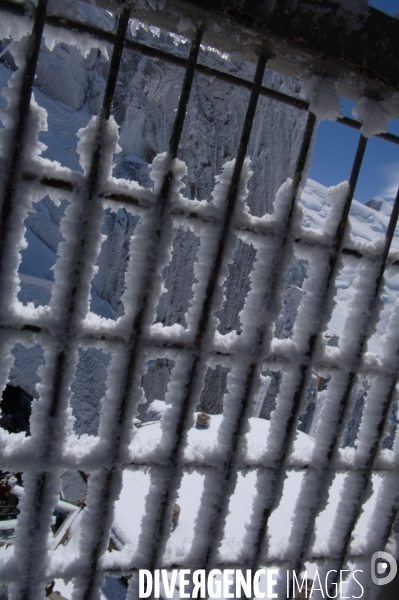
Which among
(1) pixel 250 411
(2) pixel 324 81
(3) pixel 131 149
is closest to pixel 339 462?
(1) pixel 250 411

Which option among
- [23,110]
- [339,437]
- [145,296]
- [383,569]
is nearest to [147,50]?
[23,110]

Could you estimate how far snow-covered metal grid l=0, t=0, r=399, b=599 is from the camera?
46 cm

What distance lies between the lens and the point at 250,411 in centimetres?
57

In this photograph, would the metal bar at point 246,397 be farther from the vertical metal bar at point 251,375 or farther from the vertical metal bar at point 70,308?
the vertical metal bar at point 70,308

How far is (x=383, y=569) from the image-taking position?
0.73m

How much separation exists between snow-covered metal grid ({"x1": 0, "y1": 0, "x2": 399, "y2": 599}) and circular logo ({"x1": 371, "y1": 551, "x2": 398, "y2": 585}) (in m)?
0.18

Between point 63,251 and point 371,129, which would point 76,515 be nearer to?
point 63,251

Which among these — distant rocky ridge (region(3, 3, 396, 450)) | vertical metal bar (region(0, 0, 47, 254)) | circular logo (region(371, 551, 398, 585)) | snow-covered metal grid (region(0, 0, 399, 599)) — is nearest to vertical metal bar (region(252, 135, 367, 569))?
snow-covered metal grid (region(0, 0, 399, 599))

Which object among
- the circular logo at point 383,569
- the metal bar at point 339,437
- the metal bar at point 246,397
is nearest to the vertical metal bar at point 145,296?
the metal bar at point 246,397

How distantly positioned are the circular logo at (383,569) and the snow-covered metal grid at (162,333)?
0.58ft

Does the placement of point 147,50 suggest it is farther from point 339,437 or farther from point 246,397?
point 339,437

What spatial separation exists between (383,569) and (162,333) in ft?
2.11

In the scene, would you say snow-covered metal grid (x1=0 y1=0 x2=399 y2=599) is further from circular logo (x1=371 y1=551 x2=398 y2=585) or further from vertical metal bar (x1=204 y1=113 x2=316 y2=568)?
circular logo (x1=371 y1=551 x2=398 y2=585)

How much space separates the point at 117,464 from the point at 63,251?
0.29 m
